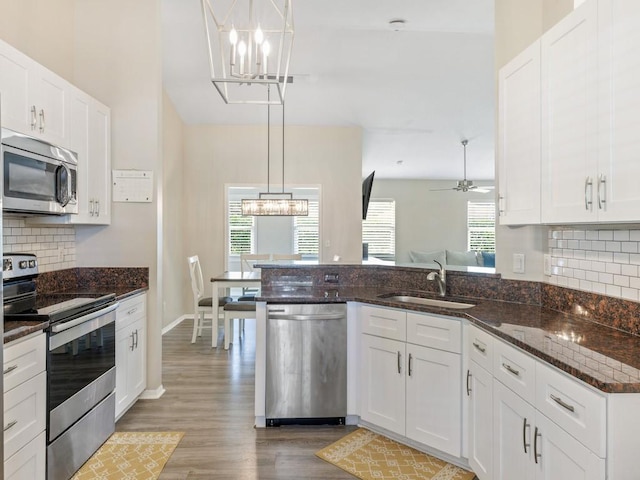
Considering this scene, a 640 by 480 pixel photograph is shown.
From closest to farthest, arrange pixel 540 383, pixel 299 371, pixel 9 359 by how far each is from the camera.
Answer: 1. pixel 540 383
2. pixel 9 359
3. pixel 299 371

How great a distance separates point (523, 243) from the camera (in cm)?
250

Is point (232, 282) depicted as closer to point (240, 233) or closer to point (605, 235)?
point (240, 233)

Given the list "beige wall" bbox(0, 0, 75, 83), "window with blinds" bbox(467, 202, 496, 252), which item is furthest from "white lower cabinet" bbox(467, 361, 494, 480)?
"window with blinds" bbox(467, 202, 496, 252)

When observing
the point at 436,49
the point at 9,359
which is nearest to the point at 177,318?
the point at 9,359

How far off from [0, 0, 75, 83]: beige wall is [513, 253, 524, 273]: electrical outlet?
3335 millimetres

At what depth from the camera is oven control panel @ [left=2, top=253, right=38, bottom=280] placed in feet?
6.68

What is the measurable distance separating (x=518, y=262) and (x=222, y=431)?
2.19m

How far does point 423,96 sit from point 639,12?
4.38 metres

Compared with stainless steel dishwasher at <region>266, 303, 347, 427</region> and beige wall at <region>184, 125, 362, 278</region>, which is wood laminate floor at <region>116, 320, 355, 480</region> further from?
beige wall at <region>184, 125, 362, 278</region>

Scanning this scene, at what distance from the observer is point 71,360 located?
2.18 metres

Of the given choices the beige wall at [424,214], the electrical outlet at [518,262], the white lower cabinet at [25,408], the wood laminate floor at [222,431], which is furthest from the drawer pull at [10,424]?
the beige wall at [424,214]

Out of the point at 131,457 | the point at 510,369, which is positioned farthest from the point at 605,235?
the point at 131,457

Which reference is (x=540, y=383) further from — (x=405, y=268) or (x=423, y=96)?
(x=423, y=96)

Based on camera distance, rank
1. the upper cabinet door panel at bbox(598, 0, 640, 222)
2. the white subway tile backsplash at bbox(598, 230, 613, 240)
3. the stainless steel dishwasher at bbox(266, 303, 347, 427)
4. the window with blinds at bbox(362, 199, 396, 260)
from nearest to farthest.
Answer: the upper cabinet door panel at bbox(598, 0, 640, 222) < the white subway tile backsplash at bbox(598, 230, 613, 240) < the stainless steel dishwasher at bbox(266, 303, 347, 427) < the window with blinds at bbox(362, 199, 396, 260)
